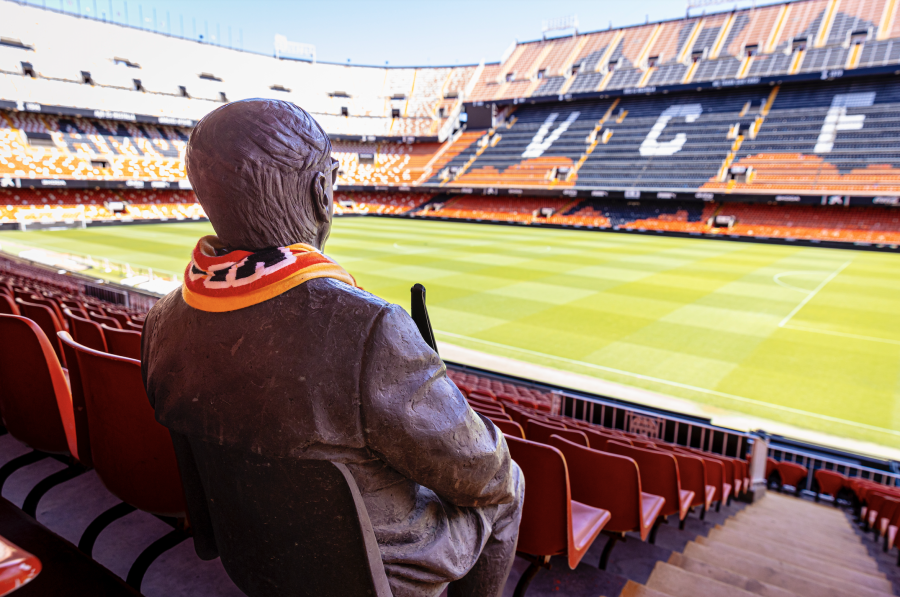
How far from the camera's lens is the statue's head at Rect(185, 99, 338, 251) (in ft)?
4.32

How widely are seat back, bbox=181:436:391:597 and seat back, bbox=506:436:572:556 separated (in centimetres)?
114

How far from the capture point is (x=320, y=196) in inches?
56.5

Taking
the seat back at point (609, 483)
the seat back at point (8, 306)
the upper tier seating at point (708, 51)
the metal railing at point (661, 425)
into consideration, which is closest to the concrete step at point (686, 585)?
the seat back at point (609, 483)

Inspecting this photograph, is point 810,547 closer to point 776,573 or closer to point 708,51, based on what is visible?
point 776,573

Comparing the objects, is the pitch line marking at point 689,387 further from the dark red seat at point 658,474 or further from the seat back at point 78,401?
the seat back at point 78,401

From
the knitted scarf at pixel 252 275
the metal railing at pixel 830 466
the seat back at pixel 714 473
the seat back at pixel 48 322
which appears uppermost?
the knitted scarf at pixel 252 275

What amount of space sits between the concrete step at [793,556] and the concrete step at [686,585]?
4.64 ft

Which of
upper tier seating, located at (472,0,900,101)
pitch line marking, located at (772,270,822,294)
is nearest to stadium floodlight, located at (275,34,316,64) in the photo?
upper tier seating, located at (472,0,900,101)

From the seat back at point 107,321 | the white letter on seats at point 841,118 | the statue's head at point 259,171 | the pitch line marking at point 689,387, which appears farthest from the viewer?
the white letter on seats at point 841,118

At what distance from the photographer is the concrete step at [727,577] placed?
309cm

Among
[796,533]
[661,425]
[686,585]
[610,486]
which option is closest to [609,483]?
[610,486]

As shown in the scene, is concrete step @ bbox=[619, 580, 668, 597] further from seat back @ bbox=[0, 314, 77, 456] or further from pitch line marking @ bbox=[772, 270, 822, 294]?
pitch line marking @ bbox=[772, 270, 822, 294]

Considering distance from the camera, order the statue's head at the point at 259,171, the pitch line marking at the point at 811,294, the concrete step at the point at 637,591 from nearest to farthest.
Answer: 1. the statue's head at the point at 259,171
2. the concrete step at the point at 637,591
3. the pitch line marking at the point at 811,294

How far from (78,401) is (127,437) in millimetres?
351
